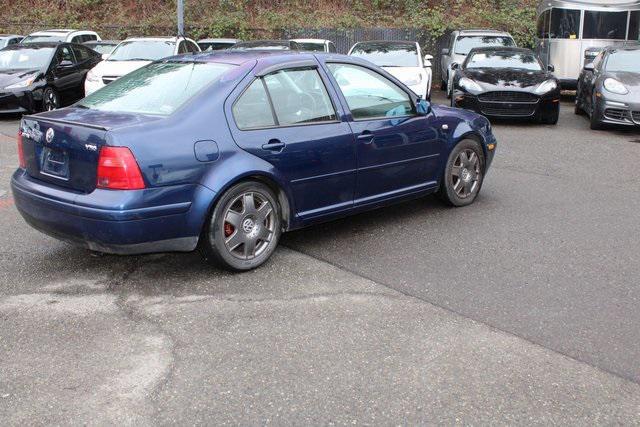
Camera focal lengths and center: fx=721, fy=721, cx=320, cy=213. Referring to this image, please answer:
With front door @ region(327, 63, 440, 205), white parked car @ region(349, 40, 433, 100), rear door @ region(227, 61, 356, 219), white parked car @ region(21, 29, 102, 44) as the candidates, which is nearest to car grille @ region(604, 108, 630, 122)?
white parked car @ region(349, 40, 433, 100)

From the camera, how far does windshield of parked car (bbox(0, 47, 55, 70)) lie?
14852 millimetres

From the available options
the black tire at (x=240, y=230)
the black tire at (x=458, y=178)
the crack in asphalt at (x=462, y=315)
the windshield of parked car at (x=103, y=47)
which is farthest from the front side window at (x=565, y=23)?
the black tire at (x=240, y=230)

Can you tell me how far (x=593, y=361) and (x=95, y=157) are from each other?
10.5ft

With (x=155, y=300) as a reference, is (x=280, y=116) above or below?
above

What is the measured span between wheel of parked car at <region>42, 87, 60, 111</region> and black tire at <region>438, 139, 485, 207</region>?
397 inches

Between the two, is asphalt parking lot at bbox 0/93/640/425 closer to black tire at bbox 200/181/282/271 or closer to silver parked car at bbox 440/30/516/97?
black tire at bbox 200/181/282/271

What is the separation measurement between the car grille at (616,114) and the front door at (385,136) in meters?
7.00

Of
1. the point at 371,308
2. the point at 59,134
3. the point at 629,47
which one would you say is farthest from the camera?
the point at 629,47

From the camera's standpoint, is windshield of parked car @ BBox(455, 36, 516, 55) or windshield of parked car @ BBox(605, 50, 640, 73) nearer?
windshield of parked car @ BBox(605, 50, 640, 73)

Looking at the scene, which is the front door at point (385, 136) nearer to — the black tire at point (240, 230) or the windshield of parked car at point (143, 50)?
the black tire at point (240, 230)

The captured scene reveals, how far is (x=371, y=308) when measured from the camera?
14.9 ft

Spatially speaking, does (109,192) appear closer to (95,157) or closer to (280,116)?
(95,157)

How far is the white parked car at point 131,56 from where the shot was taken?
47.2 ft

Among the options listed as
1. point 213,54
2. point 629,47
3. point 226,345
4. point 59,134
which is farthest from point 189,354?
point 629,47
